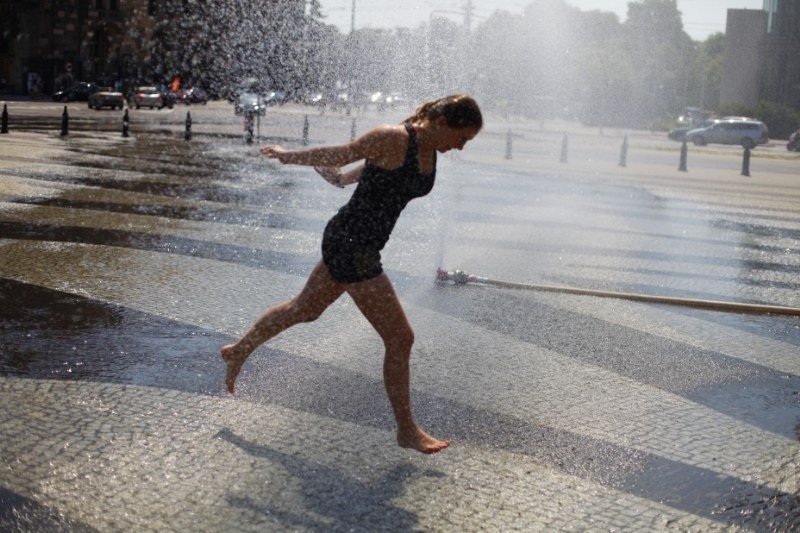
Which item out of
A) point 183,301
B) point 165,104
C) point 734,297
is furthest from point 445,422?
point 165,104

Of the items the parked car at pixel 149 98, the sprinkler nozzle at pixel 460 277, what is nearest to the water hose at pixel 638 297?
the sprinkler nozzle at pixel 460 277

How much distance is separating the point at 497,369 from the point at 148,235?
5.68 metres

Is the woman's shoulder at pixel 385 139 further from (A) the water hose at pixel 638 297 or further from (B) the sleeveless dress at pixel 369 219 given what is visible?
(A) the water hose at pixel 638 297

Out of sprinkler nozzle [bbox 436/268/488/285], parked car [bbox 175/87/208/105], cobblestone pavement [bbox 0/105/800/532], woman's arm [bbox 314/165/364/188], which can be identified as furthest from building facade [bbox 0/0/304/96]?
woman's arm [bbox 314/165/364/188]

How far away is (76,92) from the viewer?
61.0 metres

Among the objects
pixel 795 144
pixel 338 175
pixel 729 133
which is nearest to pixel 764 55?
pixel 729 133

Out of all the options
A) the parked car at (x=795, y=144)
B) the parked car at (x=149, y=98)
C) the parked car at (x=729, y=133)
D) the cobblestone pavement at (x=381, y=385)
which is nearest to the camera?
the cobblestone pavement at (x=381, y=385)

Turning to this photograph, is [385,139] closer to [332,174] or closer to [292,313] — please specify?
[332,174]

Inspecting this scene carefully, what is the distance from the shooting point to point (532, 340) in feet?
23.2

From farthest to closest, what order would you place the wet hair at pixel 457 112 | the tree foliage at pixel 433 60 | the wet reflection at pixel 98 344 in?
the tree foliage at pixel 433 60
the wet reflection at pixel 98 344
the wet hair at pixel 457 112

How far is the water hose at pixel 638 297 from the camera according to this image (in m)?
8.54

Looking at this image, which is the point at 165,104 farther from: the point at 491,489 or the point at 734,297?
the point at 491,489

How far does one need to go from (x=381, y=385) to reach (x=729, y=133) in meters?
48.5

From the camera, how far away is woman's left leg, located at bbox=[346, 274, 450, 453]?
→ 4.61m
